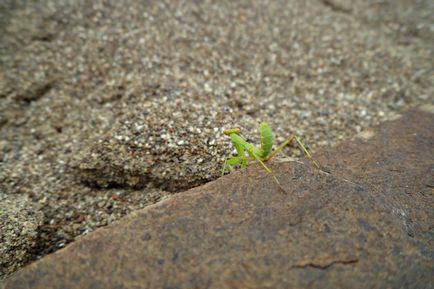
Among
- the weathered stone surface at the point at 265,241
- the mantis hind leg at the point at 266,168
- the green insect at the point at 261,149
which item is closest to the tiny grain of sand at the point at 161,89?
the green insect at the point at 261,149

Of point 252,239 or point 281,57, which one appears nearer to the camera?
point 252,239

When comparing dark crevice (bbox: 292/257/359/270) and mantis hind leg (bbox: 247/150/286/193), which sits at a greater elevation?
mantis hind leg (bbox: 247/150/286/193)

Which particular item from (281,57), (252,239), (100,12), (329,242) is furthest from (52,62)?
(329,242)

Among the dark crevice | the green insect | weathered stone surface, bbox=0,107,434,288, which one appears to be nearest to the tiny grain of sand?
the green insect

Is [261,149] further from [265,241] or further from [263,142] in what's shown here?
[265,241]

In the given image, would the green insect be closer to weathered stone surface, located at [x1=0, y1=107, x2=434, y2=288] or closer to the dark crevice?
weathered stone surface, located at [x1=0, y1=107, x2=434, y2=288]

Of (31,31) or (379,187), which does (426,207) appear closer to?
(379,187)
